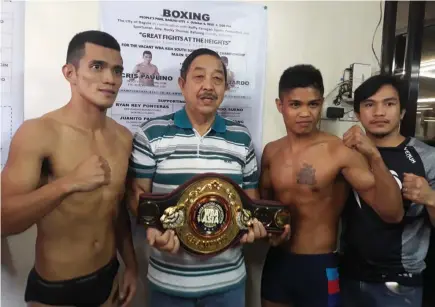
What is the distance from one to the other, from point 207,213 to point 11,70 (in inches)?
34.5

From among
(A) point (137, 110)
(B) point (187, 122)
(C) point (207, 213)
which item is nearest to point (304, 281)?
(C) point (207, 213)

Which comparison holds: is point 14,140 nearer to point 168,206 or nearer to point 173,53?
point 168,206

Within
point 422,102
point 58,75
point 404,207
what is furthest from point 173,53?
point 422,102

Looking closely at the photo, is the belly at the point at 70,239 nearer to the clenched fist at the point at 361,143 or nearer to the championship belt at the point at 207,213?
the championship belt at the point at 207,213

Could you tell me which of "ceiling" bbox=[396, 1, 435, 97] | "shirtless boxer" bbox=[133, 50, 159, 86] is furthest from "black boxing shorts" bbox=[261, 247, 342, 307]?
"ceiling" bbox=[396, 1, 435, 97]

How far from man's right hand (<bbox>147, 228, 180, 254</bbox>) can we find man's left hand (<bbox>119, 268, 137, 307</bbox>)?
25 cm

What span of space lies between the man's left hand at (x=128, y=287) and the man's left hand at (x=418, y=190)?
3.06 ft

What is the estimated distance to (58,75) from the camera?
1.37 metres

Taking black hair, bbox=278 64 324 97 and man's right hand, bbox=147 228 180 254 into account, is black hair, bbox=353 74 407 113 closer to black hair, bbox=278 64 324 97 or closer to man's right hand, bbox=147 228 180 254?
black hair, bbox=278 64 324 97

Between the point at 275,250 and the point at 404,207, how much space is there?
47 cm

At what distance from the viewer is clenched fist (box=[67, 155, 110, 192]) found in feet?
3.07

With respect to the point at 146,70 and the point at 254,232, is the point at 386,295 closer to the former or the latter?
the point at 254,232

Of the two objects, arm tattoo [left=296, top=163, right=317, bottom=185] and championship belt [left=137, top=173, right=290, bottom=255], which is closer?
championship belt [left=137, top=173, right=290, bottom=255]

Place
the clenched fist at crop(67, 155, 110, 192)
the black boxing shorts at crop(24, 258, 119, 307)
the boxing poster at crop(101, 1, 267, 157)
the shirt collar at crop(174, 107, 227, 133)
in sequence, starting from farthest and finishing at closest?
the boxing poster at crop(101, 1, 267, 157) → the shirt collar at crop(174, 107, 227, 133) → the black boxing shorts at crop(24, 258, 119, 307) → the clenched fist at crop(67, 155, 110, 192)
